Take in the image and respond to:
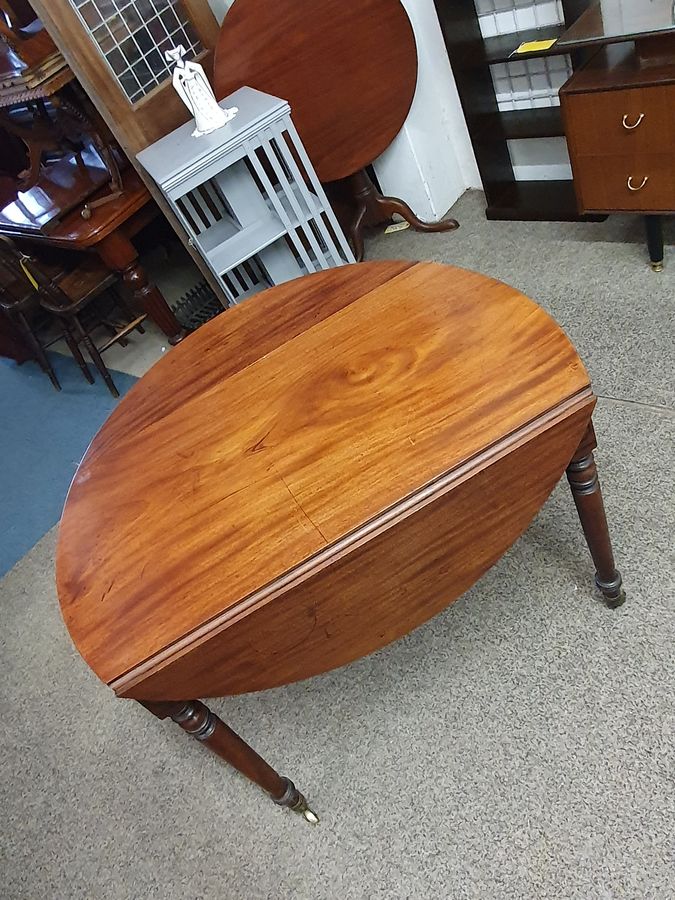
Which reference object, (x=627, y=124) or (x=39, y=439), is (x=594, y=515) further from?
(x=39, y=439)

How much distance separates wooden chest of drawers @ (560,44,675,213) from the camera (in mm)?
1555

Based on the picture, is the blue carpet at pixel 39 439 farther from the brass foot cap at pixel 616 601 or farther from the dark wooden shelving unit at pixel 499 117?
the brass foot cap at pixel 616 601

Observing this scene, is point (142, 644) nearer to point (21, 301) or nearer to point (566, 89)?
point (566, 89)

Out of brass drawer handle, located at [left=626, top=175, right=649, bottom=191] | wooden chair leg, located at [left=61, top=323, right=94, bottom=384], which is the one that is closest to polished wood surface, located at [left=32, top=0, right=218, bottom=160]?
wooden chair leg, located at [left=61, top=323, right=94, bottom=384]

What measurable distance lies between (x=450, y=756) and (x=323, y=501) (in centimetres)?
58

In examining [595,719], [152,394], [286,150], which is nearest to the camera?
[595,719]

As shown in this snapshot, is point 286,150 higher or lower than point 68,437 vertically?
higher

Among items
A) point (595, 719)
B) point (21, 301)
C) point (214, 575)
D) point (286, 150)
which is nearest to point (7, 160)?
point (21, 301)

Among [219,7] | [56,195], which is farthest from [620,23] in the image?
[56,195]

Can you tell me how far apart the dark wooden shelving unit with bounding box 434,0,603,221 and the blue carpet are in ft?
5.06

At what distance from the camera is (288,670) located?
999 mm

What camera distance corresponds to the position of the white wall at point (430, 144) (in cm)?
224

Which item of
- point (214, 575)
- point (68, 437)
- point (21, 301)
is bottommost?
point (68, 437)

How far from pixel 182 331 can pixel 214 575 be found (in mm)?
1837
